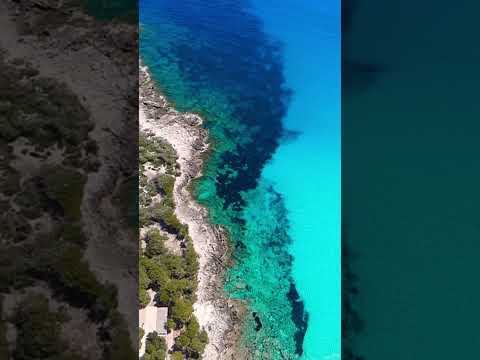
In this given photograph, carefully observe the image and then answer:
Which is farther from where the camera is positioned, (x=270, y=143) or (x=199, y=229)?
(x=270, y=143)

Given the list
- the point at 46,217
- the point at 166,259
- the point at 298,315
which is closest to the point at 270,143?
the point at 166,259

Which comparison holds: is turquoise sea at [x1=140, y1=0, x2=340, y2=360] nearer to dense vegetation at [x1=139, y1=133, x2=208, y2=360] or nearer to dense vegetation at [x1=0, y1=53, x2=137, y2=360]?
dense vegetation at [x1=139, y1=133, x2=208, y2=360]

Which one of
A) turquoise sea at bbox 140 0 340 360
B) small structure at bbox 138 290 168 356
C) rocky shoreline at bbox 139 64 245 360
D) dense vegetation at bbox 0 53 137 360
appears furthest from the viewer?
turquoise sea at bbox 140 0 340 360

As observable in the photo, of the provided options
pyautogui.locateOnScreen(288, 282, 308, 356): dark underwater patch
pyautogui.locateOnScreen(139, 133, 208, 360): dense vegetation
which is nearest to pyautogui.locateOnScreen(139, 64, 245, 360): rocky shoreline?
pyautogui.locateOnScreen(139, 133, 208, 360): dense vegetation

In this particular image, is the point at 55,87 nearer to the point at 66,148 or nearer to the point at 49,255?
the point at 66,148

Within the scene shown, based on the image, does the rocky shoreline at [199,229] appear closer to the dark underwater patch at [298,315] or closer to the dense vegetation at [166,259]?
the dense vegetation at [166,259]

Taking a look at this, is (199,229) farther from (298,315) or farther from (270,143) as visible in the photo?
(298,315)

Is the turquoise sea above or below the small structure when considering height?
above

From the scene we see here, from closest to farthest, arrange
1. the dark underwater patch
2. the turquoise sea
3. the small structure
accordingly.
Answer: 1. the small structure
2. the turquoise sea
3. the dark underwater patch
